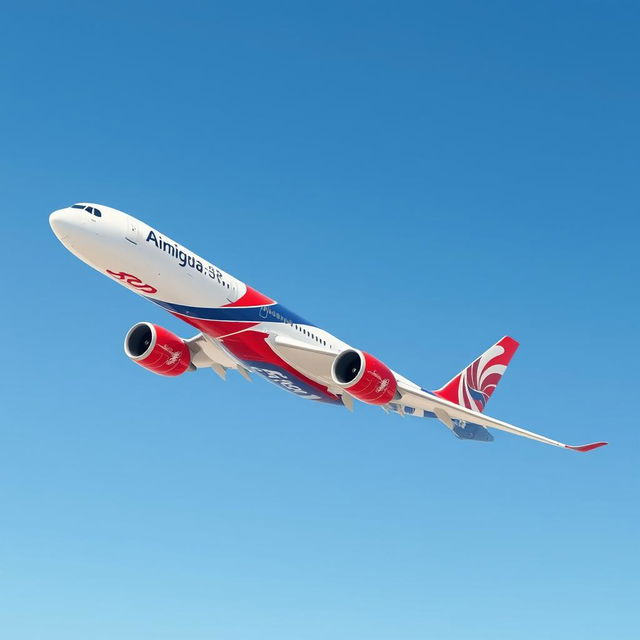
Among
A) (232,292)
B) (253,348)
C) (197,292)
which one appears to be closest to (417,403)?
(253,348)

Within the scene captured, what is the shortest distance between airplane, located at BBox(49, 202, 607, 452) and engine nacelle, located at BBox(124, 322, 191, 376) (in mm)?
58

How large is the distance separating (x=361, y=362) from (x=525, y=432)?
10.6 metres

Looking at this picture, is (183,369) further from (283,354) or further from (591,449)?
(591,449)

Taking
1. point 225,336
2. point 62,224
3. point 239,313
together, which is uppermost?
point 239,313

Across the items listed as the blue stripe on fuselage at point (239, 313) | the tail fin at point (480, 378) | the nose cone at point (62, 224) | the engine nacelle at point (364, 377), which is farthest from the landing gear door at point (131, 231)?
the tail fin at point (480, 378)

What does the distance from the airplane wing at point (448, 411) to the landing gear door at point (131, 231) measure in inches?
682

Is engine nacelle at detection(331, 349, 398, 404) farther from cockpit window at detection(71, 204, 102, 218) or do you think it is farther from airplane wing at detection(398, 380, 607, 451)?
cockpit window at detection(71, 204, 102, 218)

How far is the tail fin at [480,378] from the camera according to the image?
207 feet

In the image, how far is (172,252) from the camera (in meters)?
45.6

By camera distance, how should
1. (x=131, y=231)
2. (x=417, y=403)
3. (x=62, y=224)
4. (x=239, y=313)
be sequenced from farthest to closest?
(x=417, y=403), (x=239, y=313), (x=131, y=231), (x=62, y=224)

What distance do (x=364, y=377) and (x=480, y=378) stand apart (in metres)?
18.5

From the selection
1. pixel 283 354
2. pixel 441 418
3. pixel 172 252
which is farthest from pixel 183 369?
pixel 441 418

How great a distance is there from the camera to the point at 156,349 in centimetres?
5288

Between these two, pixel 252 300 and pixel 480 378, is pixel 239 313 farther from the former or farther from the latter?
pixel 480 378
